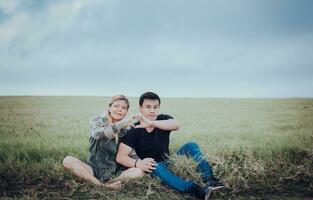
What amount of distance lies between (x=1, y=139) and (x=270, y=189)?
4.74 metres

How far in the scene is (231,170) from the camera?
4.93 metres

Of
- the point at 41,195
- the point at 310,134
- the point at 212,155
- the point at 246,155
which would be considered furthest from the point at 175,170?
the point at 310,134

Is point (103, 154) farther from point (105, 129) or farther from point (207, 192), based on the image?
point (207, 192)

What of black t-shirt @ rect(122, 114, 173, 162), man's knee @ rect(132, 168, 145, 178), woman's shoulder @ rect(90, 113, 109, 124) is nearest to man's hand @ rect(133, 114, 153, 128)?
black t-shirt @ rect(122, 114, 173, 162)

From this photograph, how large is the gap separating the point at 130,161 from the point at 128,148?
0.17 metres

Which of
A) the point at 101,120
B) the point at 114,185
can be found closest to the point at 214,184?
the point at 114,185

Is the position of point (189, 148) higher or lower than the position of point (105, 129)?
lower

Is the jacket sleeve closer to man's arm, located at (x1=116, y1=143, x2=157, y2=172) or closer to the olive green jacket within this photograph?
the olive green jacket

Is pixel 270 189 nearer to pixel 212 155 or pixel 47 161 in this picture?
pixel 212 155

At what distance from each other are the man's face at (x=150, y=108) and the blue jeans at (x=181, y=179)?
65 cm

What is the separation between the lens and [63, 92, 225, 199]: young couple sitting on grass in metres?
4.61

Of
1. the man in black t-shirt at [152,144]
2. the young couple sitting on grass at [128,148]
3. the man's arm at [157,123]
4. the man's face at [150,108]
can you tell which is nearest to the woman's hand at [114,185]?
the young couple sitting on grass at [128,148]

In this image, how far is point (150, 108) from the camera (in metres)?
4.89

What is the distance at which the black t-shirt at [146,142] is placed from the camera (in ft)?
16.0
